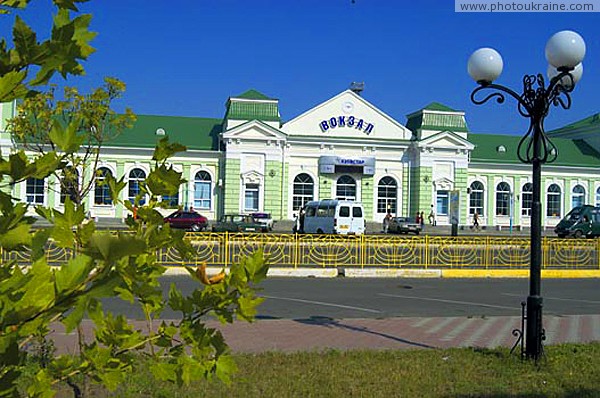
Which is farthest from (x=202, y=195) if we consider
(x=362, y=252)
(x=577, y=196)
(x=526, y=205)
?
(x=577, y=196)

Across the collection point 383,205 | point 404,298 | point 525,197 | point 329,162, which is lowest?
point 404,298

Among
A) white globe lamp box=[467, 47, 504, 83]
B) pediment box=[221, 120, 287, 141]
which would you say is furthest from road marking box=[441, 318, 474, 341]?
pediment box=[221, 120, 287, 141]

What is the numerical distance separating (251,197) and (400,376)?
1512 inches

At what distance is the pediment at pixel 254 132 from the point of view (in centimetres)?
4275

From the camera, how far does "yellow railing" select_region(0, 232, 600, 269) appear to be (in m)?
17.5

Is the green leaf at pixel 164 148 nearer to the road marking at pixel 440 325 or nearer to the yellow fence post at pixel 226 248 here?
the road marking at pixel 440 325

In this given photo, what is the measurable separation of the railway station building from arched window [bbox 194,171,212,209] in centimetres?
7

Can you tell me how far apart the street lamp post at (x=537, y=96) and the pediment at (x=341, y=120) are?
3717cm

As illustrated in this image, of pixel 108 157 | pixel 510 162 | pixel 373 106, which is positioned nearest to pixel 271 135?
pixel 373 106

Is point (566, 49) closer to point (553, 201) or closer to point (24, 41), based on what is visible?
point (24, 41)

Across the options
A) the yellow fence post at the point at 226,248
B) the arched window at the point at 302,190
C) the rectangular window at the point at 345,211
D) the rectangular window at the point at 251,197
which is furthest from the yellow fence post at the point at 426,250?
the rectangular window at the point at 251,197

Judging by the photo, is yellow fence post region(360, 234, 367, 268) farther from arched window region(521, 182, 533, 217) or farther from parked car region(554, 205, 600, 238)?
arched window region(521, 182, 533, 217)

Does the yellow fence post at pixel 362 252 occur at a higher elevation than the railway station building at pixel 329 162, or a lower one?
lower

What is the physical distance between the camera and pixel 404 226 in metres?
39.0
